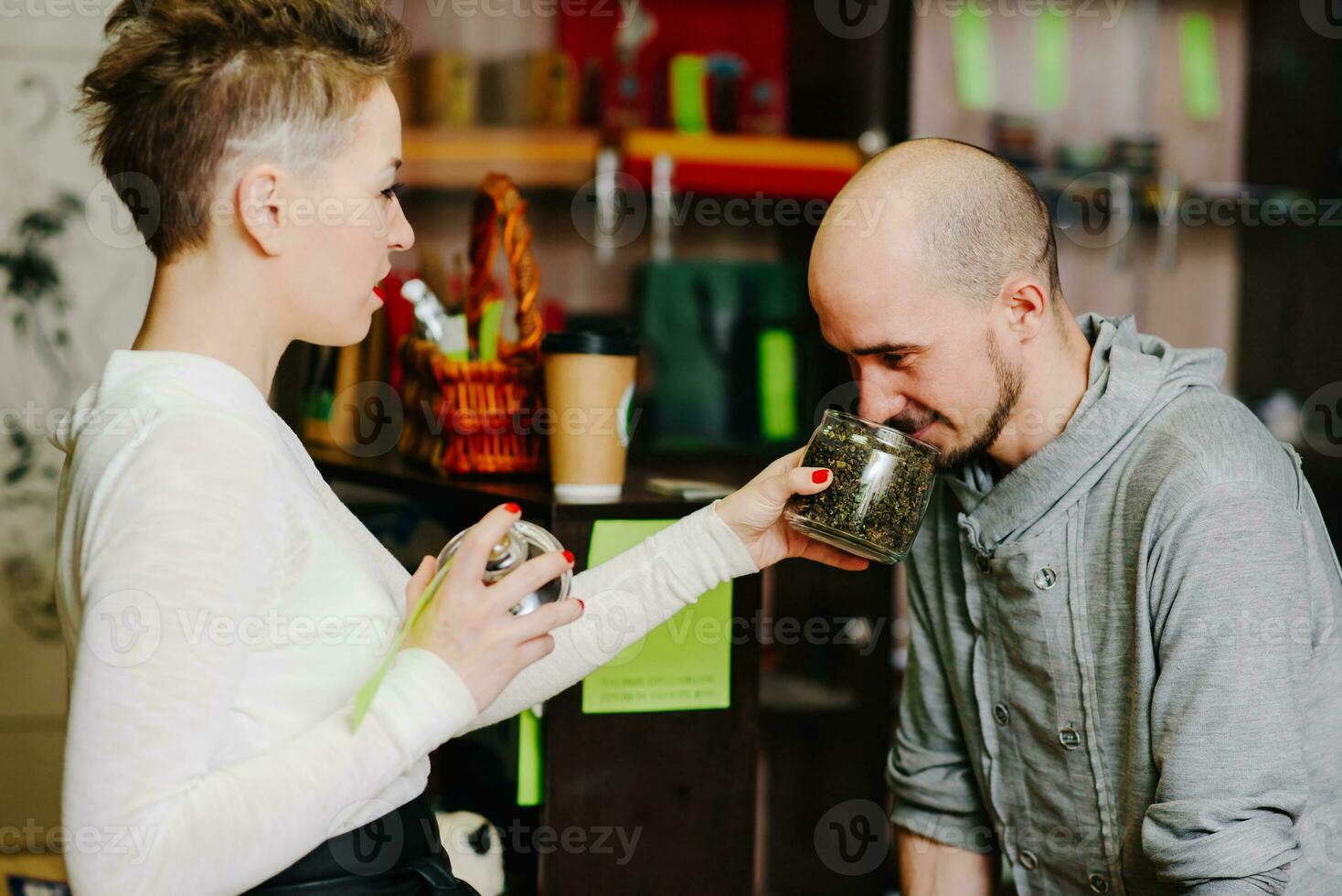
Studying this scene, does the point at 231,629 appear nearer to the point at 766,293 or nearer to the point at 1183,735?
the point at 1183,735

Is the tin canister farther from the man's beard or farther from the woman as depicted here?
the man's beard

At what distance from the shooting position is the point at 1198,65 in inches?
114

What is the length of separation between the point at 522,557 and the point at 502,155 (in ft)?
6.22

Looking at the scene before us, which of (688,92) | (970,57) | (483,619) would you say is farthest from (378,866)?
(970,57)

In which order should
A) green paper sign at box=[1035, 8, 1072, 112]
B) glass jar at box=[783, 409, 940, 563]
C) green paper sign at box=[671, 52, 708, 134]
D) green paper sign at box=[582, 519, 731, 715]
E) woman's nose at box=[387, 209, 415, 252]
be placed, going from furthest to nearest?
green paper sign at box=[1035, 8, 1072, 112] → green paper sign at box=[671, 52, 708, 134] → green paper sign at box=[582, 519, 731, 715] → glass jar at box=[783, 409, 940, 563] → woman's nose at box=[387, 209, 415, 252]

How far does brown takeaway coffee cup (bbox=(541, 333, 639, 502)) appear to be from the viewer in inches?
49.4

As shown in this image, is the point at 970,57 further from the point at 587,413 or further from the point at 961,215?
the point at 587,413

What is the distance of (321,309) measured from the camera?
0.96 meters

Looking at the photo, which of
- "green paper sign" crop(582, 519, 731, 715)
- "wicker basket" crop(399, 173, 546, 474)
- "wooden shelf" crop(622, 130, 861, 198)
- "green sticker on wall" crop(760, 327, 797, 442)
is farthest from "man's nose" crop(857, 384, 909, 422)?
"wooden shelf" crop(622, 130, 861, 198)

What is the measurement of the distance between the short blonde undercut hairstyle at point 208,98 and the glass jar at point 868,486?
0.51 meters

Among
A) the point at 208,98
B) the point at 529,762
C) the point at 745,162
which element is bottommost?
the point at 529,762

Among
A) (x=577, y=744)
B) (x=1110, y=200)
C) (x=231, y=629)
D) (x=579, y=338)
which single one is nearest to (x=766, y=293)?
A: (x=1110, y=200)

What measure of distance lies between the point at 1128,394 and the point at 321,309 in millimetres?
774

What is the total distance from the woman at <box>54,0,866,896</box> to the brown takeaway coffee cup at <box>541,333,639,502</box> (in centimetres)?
28
